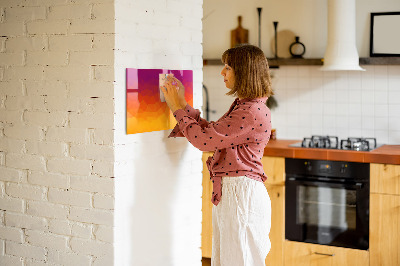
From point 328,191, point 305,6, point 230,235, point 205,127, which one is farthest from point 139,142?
point 305,6

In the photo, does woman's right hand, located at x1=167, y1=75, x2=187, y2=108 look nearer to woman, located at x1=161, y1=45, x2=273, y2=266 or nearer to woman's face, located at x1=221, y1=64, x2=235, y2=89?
woman, located at x1=161, y1=45, x2=273, y2=266

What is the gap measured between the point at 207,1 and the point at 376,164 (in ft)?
6.98

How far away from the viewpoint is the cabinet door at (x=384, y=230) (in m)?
3.82

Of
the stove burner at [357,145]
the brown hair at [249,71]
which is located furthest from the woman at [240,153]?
the stove burner at [357,145]

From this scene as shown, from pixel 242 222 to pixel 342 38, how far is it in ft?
7.10

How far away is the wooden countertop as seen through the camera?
3.83 metres

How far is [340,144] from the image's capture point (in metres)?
4.21

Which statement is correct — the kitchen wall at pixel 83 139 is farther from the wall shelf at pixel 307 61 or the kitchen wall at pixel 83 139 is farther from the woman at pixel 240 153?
the wall shelf at pixel 307 61

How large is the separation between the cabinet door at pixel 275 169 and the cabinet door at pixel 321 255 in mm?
458

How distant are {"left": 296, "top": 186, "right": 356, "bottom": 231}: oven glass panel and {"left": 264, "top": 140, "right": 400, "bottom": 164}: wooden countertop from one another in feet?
0.77

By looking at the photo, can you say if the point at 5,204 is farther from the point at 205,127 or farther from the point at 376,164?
the point at 376,164

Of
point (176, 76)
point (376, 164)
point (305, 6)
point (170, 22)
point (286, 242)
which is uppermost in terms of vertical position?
point (305, 6)

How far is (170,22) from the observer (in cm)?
283

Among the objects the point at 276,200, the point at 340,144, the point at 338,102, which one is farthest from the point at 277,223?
the point at 338,102
